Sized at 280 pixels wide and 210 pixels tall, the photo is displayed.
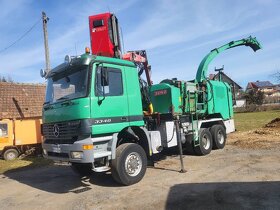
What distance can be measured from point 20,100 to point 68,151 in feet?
51.1

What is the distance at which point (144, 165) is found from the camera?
343 inches

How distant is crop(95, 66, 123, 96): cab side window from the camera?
7824mm

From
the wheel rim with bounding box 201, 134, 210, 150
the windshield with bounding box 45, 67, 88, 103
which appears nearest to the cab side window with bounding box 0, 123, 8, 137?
the windshield with bounding box 45, 67, 88, 103

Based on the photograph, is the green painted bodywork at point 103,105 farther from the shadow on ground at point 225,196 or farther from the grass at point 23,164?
the grass at point 23,164

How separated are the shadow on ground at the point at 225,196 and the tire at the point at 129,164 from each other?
1.11m

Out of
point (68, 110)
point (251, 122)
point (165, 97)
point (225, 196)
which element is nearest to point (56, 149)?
point (68, 110)

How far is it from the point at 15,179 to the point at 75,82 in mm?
4740

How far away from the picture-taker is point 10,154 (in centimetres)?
1650

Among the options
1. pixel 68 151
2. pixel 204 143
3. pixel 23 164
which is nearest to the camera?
pixel 68 151

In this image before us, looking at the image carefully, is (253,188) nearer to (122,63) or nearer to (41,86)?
(122,63)

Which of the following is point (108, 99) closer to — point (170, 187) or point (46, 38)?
point (170, 187)

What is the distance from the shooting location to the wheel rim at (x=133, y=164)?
8.31 metres

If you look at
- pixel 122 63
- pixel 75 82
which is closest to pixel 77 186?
pixel 75 82

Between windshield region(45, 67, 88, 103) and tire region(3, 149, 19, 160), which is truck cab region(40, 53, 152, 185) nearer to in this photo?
windshield region(45, 67, 88, 103)
